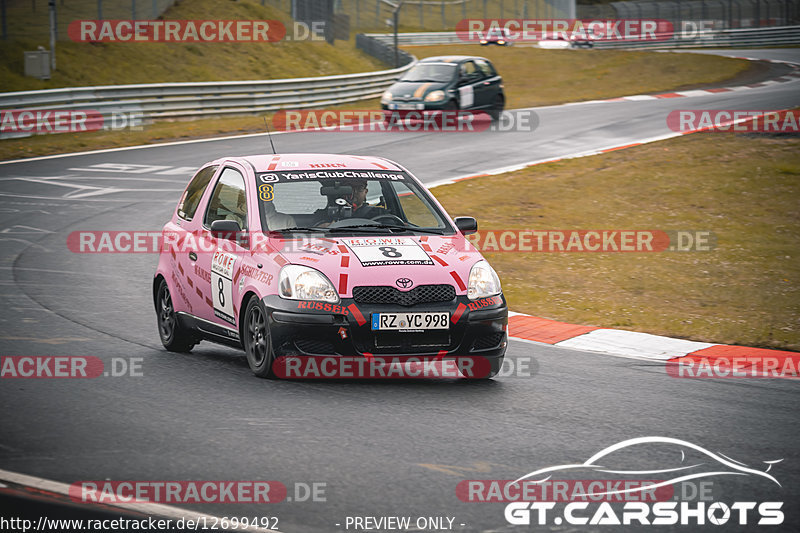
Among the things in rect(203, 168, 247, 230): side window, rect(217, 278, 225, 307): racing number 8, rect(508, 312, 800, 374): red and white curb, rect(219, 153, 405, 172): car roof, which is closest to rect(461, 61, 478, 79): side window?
rect(508, 312, 800, 374): red and white curb

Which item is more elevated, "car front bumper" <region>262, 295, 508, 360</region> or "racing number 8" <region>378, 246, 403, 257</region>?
"racing number 8" <region>378, 246, 403, 257</region>

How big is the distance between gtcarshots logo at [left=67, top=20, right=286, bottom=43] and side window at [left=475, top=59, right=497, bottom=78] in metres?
13.2

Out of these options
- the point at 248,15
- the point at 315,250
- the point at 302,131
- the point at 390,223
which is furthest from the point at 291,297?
the point at 248,15

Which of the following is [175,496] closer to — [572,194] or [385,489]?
[385,489]

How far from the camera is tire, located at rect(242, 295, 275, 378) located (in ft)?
24.3

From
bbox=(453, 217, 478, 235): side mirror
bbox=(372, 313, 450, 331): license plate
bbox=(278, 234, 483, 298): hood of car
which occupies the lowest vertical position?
bbox=(372, 313, 450, 331): license plate

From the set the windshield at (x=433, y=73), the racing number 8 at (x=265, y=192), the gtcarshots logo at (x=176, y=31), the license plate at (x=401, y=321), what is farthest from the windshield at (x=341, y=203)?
the gtcarshots logo at (x=176, y=31)

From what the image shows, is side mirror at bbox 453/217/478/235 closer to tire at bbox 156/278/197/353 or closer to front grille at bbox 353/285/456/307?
front grille at bbox 353/285/456/307

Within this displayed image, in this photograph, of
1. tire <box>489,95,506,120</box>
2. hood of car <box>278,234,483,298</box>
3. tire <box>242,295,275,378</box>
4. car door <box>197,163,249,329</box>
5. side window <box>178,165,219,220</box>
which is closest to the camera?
hood of car <box>278,234,483,298</box>

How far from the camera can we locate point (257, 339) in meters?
7.59

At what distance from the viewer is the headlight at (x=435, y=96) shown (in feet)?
85.7

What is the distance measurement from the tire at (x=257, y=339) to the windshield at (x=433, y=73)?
19556mm

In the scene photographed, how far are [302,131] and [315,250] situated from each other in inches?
767

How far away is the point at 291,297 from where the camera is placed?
7312 millimetres
